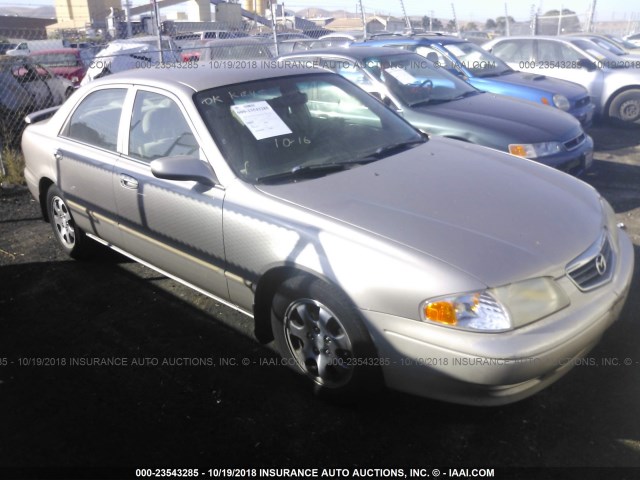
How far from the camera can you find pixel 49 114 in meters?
5.46

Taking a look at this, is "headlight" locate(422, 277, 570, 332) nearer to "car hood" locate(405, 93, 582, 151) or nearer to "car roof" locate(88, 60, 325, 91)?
"car roof" locate(88, 60, 325, 91)

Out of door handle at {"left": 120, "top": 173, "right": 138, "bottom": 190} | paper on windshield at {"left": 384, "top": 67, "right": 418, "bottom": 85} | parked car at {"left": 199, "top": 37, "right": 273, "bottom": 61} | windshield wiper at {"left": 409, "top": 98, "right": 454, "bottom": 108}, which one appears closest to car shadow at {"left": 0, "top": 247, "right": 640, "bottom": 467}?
door handle at {"left": 120, "top": 173, "right": 138, "bottom": 190}

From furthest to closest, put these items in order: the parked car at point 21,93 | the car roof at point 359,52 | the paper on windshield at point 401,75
→ the parked car at point 21,93, the car roof at point 359,52, the paper on windshield at point 401,75

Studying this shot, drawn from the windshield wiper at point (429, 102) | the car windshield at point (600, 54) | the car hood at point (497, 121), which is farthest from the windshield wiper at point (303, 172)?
the car windshield at point (600, 54)

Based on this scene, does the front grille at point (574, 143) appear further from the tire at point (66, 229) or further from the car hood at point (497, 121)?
the tire at point (66, 229)

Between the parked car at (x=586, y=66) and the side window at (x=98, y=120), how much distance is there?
8760 mm

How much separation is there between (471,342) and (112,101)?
3028 millimetres

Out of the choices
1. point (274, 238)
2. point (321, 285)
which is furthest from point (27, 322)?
point (321, 285)

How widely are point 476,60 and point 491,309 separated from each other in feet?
24.9

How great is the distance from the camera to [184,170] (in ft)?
10.4

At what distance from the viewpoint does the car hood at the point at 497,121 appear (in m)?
5.54

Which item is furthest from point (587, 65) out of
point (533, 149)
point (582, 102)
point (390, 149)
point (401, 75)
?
point (390, 149)

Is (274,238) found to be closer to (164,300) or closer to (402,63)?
(164,300)

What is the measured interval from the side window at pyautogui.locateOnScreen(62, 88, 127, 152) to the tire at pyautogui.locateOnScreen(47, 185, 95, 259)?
0.59 meters
